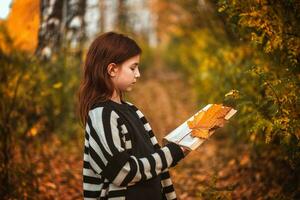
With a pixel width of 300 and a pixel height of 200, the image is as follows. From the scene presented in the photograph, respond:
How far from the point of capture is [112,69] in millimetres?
2662

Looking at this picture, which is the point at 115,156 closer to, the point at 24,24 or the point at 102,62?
the point at 102,62

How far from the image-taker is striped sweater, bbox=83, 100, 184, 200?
2459mm

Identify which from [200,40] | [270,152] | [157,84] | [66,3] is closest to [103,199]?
[270,152]

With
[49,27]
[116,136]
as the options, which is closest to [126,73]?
[116,136]

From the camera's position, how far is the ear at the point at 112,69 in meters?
2.65

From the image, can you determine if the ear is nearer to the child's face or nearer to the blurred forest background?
the child's face

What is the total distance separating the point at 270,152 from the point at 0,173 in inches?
112

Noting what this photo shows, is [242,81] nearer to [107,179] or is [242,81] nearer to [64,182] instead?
[64,182]

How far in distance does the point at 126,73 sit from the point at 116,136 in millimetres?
410

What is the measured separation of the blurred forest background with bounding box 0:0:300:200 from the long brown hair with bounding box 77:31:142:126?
3.00 ft

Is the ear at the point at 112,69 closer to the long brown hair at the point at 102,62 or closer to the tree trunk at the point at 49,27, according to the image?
the long brown hair at the point at 102,62

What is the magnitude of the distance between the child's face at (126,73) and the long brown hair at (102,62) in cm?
3

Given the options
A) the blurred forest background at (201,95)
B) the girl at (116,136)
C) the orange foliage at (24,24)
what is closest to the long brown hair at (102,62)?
the girl at (116,136)

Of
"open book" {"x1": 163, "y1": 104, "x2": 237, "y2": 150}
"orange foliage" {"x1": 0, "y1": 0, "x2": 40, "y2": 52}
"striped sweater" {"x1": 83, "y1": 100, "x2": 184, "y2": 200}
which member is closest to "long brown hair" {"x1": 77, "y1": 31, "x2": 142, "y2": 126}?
"striped sweater" {"x1": 83, "y1": 100, "x2": 184, "y2": 200}
